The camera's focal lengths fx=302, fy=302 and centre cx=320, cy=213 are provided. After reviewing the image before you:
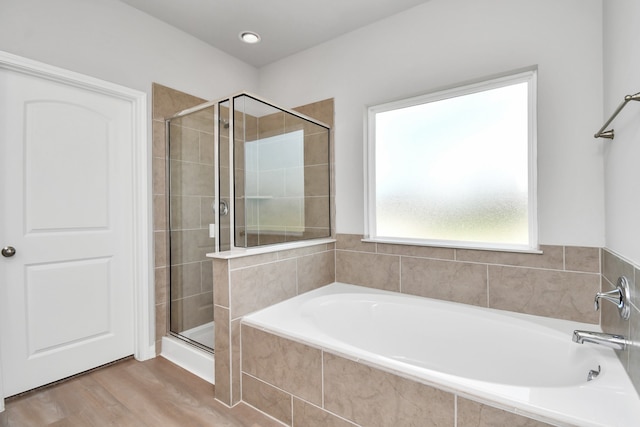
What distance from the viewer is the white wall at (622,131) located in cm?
116

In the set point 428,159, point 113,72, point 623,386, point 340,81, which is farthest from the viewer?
point 340,81

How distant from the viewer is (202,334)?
7.48ft

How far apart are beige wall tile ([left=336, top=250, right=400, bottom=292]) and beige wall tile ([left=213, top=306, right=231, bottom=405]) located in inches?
45.0

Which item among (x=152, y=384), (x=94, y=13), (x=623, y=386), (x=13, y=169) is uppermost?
(x=94, y=13)

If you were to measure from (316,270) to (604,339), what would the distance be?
1720mm

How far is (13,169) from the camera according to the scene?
1.79m

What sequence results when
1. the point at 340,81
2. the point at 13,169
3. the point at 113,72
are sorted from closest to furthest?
the point at 13,169 < the point at 113,72 < the point at 340,81

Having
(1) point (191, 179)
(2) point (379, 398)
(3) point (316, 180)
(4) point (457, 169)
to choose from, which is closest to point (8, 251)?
(1) point (191, 179)

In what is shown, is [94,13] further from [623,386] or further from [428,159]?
[623,386]

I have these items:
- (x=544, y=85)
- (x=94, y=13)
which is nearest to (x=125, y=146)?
(x=94, y=13)

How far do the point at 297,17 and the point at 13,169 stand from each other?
2.18 meters

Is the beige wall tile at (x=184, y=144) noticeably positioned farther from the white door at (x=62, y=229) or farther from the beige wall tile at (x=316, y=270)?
the beige wall tile at (x=316, y=270)

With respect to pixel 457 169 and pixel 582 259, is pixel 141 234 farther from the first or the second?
pixel 582 259

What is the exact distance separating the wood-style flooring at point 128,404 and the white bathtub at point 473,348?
538mm
